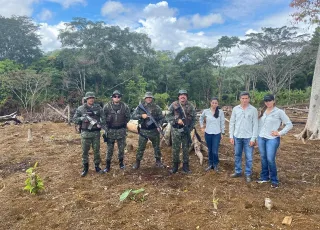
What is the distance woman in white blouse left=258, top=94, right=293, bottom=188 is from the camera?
14.6ft

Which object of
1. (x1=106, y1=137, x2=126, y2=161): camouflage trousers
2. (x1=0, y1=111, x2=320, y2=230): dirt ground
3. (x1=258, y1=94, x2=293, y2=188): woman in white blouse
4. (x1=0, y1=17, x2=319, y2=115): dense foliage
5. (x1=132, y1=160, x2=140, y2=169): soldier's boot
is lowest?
(x1=0, y1=111, x2=320, y2=230): dirt ground

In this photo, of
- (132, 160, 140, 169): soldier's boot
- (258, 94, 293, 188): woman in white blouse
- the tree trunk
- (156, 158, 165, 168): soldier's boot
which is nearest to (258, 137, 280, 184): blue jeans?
(258, 94, 293, 188): woman in white blouse

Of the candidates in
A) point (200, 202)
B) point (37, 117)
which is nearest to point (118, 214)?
point (200, 202)

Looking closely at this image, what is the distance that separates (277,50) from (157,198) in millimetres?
27606

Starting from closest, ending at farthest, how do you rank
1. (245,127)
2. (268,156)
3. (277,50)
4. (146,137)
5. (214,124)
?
(268,156)
(245,127)
(214,124)
(146,137)
(277,50)

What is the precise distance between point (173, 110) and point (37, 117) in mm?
15418

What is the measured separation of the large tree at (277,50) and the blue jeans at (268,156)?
25.4 metres

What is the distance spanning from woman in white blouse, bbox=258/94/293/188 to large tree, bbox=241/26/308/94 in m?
25.3

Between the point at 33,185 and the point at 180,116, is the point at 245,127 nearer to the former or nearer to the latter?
the point at 180,116

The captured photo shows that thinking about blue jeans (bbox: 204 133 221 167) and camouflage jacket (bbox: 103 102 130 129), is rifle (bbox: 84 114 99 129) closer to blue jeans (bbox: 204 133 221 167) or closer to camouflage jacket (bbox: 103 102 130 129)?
camouflage jacket (bbox: 103 102 130 129)

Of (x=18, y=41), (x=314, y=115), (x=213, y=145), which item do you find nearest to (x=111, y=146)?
(x=213, y=145)

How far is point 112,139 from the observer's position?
567cm

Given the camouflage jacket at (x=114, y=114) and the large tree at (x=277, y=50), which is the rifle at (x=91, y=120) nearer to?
the camouflage jacket at (x=114, y=114)

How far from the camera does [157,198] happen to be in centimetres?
429
